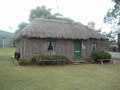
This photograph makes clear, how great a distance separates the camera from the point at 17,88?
23.6 ft

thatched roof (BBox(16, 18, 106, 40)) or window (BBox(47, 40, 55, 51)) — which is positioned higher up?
thatched roof (BBox(16, 18, 106, 40))

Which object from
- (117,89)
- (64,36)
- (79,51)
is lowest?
(117,89)

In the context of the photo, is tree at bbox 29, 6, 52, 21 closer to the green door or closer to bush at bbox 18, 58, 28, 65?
the green door

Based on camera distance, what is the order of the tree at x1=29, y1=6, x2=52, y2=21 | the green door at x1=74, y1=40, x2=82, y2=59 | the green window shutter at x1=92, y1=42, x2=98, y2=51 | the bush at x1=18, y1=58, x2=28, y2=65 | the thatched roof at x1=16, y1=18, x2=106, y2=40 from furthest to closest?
the tree at x1=29, y1=6, x2=52, y2=21 < the green window shutter at x1=92, y1=42, x2=98, y2=51 < the green door at x1=74, y1=40, x2=82, y2=59 < the thatched roof at x1=16, y1=18, x2=106, y2=40 < the bush at x1=18, y1=58, x2=28, y2=65

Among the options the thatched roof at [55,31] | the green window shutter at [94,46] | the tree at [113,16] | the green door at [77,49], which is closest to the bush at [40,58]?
the thatched roof at [55,31]

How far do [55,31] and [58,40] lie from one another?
3.30ft

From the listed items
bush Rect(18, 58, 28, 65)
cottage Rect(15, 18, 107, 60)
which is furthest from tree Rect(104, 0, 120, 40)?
bush Rect(18, 58, 28, 65)

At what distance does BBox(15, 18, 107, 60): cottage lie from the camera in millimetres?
16047

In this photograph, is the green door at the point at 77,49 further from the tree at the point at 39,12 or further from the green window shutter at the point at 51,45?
the tree at the point at 39,12

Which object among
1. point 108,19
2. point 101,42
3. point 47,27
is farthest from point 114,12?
point 47,27

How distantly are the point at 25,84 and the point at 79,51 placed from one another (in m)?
11.4

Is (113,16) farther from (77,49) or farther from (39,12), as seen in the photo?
(39,12)

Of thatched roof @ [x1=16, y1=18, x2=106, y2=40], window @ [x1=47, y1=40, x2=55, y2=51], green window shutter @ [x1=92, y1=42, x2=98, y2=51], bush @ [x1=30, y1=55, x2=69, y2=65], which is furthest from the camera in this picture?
green window shutter @ [x1=92, y1=42, x2=98, y2=51]

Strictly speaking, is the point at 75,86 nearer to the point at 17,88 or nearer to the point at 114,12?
the point at 17,88
